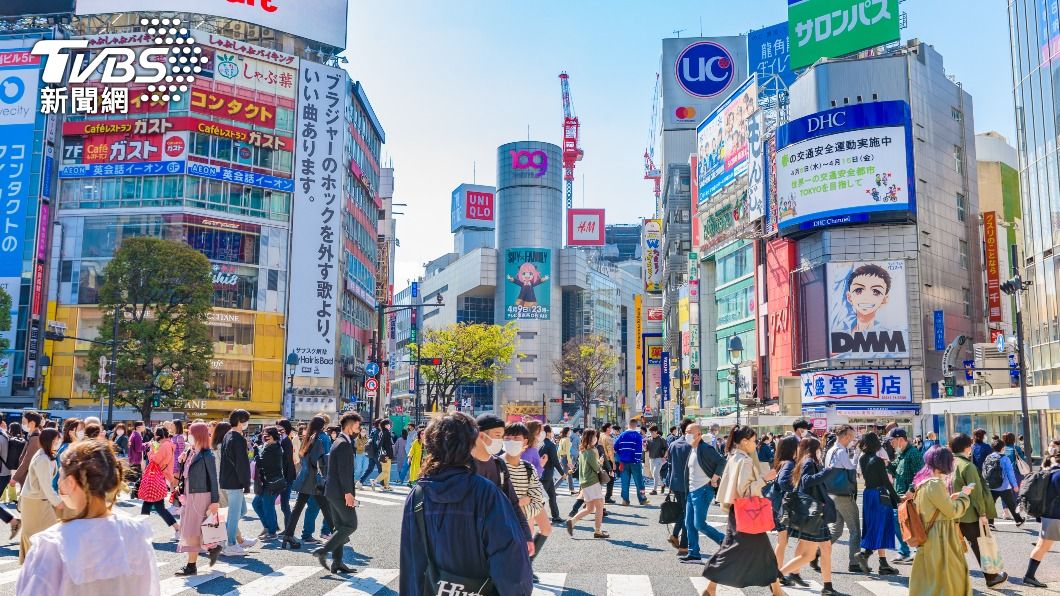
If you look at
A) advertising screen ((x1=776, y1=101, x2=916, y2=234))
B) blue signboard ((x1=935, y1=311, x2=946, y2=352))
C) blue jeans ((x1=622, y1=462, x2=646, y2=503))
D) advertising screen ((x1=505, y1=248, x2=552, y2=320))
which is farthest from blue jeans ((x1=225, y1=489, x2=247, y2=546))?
advertising screen ((x1=505, y1=248, x2=552, y2=320))

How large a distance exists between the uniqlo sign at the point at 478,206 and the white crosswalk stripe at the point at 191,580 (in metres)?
139

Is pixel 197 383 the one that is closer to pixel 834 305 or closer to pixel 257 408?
pixel 257 408

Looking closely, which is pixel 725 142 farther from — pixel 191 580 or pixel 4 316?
pixel 191 580

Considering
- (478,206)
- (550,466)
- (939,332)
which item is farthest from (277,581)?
(478,206)

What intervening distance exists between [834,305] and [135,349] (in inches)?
1312

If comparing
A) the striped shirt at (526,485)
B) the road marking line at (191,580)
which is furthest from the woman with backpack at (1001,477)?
the road marking line at (191,580)

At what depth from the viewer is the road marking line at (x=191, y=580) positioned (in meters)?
9.12

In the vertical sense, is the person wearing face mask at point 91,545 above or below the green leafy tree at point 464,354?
below

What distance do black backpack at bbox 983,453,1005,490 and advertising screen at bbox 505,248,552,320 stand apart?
96.4 m

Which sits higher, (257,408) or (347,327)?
(347,327)

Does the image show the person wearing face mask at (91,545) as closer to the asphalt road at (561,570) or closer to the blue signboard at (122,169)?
the asphalt road at (561,570)

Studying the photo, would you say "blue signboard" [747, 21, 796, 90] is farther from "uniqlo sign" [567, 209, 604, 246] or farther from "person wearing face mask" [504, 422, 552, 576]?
"person wearing face mask" [504, 422, 552, 576]

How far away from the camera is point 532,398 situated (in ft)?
363

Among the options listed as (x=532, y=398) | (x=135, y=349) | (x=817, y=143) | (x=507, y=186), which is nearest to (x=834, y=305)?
(x=817, y=143)
